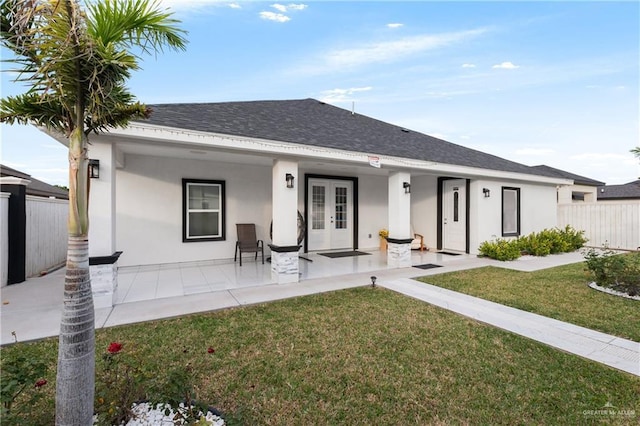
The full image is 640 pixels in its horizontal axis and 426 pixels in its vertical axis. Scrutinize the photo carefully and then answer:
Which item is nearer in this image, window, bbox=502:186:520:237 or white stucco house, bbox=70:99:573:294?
white stucco house, bbox=70:99:573:294

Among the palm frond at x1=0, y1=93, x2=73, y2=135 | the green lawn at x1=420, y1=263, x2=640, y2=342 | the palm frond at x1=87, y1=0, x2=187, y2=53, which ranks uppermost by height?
the palm frond at x1=87, y1=0, x2=187, y2=53

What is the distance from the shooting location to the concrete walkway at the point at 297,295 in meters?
3.52

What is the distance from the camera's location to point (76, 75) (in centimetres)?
168

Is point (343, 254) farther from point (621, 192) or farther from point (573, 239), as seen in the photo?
point (621, 192)

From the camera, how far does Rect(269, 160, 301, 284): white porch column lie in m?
6.31

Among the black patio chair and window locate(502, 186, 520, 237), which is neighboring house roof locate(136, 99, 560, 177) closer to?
window locate(502, 186, 520, 237)

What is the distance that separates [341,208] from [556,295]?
6.46 meters

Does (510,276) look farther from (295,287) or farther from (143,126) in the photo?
(143,126)

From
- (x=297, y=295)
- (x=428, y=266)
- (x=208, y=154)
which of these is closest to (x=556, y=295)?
(x=428, y=266)

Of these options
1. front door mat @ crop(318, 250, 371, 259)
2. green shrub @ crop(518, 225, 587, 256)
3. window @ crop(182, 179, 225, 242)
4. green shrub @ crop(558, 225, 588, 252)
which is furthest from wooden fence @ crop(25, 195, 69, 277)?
green shrub @ crop(558, 225, 588, 252)

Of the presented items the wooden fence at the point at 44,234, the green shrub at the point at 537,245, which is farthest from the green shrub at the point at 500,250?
the wooden fence at the point at 44,234

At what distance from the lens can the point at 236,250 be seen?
8.26m

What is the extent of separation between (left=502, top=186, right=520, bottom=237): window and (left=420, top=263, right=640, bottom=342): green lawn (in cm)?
299

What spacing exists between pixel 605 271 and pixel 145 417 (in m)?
8.44
